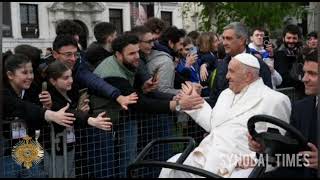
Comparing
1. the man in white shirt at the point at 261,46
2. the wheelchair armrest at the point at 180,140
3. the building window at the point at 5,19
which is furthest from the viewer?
the man in white shirt at the point at 261,46

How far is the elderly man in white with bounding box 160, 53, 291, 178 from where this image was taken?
11.2ft

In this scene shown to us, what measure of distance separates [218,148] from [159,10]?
34.2 metres

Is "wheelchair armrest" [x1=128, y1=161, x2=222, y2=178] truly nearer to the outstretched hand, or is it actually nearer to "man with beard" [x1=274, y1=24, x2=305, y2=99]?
the outstretched hand

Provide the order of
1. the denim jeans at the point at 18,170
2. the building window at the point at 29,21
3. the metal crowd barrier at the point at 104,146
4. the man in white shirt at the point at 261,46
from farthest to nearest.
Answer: the building window at the point at 29,21, the man in white shirt at the point at 261,46, the metal crowd barrier at the point at 104,146, the denim jeans at the point at 18,170

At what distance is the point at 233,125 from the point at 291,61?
2749mm

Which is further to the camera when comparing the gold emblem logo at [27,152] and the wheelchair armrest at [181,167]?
the gold emblem logo at [27,152]

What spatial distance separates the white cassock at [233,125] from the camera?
340cm

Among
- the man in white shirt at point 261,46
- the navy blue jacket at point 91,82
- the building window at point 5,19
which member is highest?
the building window at point 5,19

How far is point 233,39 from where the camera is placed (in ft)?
15.1

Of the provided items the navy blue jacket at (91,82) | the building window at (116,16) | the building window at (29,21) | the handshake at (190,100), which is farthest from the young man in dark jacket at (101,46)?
the building window at (116,16)

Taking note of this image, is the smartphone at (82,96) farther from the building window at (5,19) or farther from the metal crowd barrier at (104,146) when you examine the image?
the building window at (5,19)

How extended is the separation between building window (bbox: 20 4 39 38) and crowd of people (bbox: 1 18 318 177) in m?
30.7

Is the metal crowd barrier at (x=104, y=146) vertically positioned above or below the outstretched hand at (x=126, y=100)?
below

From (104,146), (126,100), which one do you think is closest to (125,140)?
(104,146)
